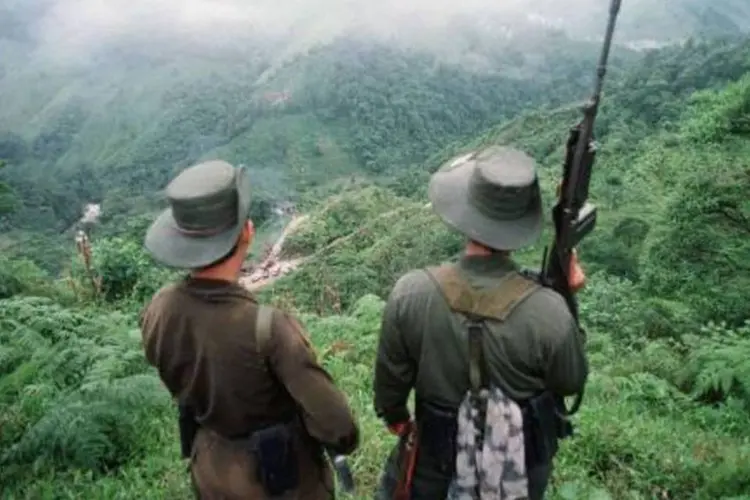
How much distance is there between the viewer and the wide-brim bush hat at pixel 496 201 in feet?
9.19

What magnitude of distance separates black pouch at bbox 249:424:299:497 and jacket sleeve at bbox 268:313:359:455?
125 mm

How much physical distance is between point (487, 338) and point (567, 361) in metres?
0.31

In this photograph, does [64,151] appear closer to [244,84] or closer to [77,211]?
[244,84]

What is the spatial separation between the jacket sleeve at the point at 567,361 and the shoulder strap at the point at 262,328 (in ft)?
3.21

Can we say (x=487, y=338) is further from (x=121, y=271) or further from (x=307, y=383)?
(x=121, y=271)

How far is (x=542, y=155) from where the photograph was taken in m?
60.1

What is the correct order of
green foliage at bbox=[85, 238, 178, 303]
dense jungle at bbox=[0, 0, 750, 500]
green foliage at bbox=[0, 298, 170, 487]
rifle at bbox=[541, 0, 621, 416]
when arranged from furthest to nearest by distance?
1. green foliage at bbox=[85, 238, 178, 303]
2. dense jungle at bbox=[0, 0, 750, 500]
3. green foliage at bbox=[0, 298, 170, 487]
4. rifle at bbox=[541, 0, 621, 416]

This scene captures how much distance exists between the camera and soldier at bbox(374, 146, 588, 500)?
109 inches

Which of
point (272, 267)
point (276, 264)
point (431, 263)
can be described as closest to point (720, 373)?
point (431, 263)

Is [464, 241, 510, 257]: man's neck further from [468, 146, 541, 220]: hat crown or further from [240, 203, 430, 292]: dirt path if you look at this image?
[240, 203, 430, 292]: dirt path

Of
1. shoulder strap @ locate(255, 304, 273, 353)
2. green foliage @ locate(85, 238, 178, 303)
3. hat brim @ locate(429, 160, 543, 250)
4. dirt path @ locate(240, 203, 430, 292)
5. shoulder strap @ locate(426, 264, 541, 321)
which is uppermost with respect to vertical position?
hat brim @ locate(429, 160, 543, 250)

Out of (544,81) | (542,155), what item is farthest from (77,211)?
(544,81)

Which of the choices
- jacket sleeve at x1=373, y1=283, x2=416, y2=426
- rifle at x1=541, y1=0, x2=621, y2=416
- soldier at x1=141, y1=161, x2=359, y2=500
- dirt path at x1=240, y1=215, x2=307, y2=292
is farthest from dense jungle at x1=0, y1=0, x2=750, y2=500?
soldier at x1=141, y1=161, x2=359, y2=500

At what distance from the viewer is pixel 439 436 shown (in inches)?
116
